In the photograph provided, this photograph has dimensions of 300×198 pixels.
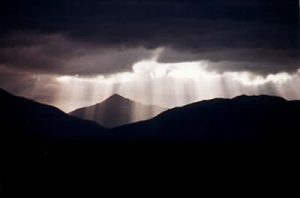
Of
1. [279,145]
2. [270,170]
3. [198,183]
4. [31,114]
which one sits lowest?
[198,183]

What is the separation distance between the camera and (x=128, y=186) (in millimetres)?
4266

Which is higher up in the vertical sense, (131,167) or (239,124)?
(239,124)

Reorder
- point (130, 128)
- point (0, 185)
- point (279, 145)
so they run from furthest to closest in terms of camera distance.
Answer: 1. point (130, 128)
2. point (279, 145)
3. point (0, 185)

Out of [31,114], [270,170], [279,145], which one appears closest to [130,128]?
[31,114]

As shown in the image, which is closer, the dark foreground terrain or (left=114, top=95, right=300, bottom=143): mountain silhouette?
the dark foreground terrain

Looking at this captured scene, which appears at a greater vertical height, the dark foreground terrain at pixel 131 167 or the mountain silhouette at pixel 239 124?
the mountain silhouette at pixel 239 124

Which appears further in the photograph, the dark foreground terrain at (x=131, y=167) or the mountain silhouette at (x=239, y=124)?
the mountain silhouette at (x=239, y=124)

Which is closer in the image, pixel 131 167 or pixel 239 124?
pixel 131 167

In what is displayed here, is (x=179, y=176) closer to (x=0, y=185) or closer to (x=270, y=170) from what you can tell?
(x=270, y=170)

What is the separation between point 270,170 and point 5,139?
14.7 feet

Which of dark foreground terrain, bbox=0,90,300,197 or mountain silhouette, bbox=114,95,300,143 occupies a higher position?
mountain silhouette, bbox=114,95,300,143

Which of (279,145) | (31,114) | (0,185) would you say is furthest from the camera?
(31,114)

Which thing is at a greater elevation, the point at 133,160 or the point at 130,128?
the point at 130,128

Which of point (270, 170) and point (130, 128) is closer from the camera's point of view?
point (270, 170)
